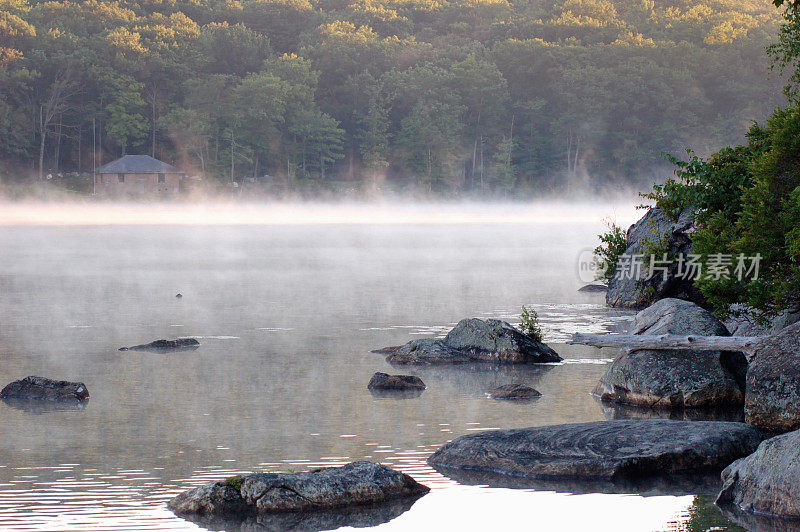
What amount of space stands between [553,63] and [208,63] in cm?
3764

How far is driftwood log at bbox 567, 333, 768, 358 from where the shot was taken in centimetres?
1472

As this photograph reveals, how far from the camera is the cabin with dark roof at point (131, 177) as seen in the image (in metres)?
115

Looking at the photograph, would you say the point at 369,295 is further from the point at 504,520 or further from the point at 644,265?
the point at 504,520

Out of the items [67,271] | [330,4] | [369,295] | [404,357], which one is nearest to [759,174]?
[404,357]

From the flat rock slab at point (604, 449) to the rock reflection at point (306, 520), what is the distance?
1.75 m

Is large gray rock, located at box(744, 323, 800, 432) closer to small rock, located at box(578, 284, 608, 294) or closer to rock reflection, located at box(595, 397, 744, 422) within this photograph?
rock reflection, located at box(595, 397, 744, 422)

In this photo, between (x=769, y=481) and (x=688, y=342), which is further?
(x=688, y=342)

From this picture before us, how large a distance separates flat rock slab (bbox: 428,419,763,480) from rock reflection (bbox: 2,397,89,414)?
5.36 m

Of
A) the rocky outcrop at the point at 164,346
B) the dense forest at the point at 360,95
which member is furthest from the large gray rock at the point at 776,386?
the dense forest at the point at 360,95

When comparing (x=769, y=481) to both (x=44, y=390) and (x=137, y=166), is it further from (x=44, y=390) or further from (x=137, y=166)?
(x=137, y=166)

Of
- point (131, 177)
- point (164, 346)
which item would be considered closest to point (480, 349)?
point (164, 346)

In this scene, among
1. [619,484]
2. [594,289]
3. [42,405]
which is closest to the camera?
[619,484]

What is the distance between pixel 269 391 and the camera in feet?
55.2

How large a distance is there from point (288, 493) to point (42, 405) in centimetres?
629
